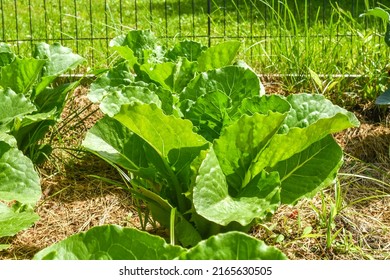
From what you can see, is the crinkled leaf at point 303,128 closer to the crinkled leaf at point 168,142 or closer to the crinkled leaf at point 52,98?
the crinkled leaf at point 168,142

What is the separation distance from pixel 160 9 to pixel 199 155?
6035 millimetres

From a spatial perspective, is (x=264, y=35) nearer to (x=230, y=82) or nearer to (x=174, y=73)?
(x=174, y=73)

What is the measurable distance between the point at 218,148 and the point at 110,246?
2.30 feet

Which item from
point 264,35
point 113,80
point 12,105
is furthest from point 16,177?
point 264,35

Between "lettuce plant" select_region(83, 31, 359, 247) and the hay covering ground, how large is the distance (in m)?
0.21

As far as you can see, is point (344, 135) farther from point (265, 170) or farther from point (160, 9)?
point (160, 9)

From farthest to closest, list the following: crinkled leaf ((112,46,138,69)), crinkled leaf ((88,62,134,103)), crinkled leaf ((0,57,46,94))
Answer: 1. crinkled leaf ((112,46,138,69))
2. crinkled leaf ((88,62,134,103))
3. crinkled leaf ((0,57,46,94))

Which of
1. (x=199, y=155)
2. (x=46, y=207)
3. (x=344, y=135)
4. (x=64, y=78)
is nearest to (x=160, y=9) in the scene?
(x=64, y=78)

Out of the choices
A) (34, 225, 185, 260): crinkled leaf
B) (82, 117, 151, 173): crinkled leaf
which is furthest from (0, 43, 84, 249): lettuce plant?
(34, 225, 185, 260): crinkled leaf

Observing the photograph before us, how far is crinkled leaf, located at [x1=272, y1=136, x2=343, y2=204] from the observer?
2.21m

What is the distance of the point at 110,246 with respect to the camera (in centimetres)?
147

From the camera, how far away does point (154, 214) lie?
7.52 feet

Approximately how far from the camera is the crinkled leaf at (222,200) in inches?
77.0

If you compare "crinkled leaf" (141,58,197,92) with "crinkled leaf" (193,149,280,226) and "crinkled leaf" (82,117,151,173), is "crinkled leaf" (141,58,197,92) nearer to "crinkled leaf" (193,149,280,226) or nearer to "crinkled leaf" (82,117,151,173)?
"crinkled leaf" (82,117,151,173)
